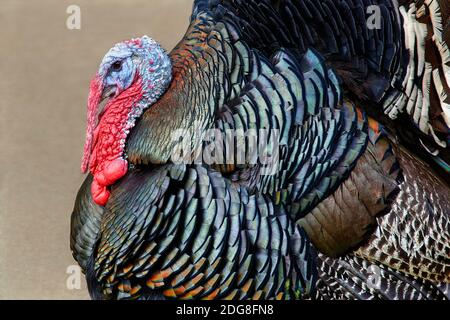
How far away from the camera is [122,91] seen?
245 centimetres

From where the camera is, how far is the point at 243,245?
2.35 metres

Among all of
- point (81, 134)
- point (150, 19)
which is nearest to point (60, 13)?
point (150, 19)

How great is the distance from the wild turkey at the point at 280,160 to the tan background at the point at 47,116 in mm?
1055

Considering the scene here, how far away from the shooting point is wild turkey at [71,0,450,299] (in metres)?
2.35

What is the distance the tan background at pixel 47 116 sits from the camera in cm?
355

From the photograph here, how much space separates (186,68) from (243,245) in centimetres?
54

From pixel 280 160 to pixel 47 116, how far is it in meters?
2.59

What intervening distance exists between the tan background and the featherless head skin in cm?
104
